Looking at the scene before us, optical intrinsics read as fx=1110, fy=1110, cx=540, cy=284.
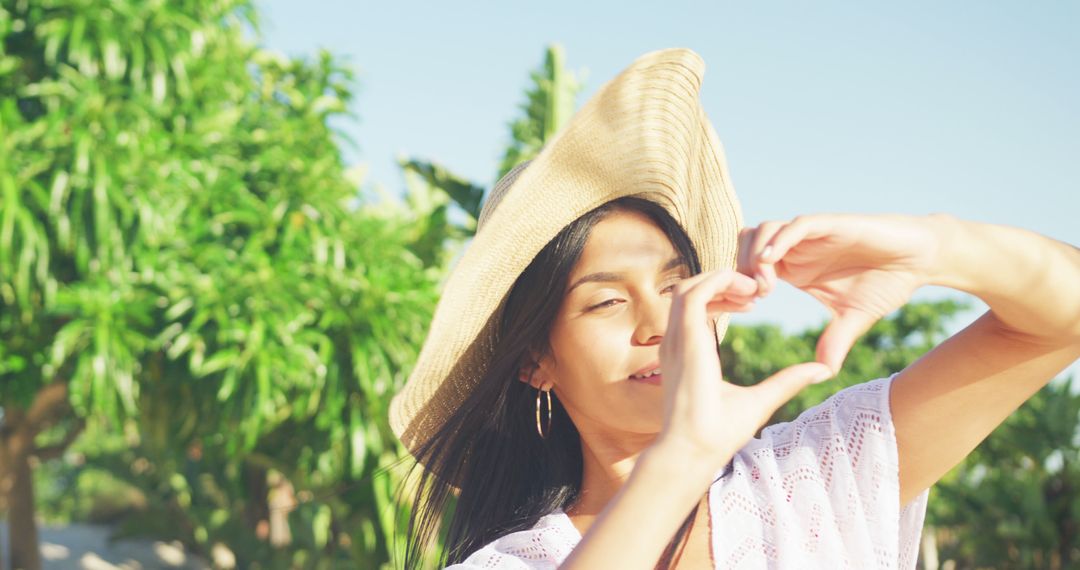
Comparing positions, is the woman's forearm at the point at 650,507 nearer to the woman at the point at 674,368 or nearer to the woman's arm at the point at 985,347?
the woman at the point at 674,368

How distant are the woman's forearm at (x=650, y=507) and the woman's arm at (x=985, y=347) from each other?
37cm

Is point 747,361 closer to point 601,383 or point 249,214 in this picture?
point 249,214

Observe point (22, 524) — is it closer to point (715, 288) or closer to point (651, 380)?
point (651, 380)

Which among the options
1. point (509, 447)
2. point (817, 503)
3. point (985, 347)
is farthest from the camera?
point (509, 447)

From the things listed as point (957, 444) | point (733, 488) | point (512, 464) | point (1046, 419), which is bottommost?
point (1046, 419)

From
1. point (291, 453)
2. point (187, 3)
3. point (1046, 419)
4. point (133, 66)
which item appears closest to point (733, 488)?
point (133, 66)

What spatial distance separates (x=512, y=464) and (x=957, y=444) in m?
0.75

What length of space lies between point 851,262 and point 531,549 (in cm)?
69

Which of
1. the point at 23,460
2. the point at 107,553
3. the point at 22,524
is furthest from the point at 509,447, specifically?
the point at 107,553

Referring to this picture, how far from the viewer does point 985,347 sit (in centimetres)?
136

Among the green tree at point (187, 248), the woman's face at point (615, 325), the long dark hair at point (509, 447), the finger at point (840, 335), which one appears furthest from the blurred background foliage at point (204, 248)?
the finger at point (840, 335)

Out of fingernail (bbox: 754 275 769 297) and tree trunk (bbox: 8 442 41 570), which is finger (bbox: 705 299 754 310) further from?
tree trunk (bbox: 8 442 41 570)

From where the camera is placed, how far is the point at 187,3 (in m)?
6.44

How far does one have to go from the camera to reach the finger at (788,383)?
1054 millimetres
